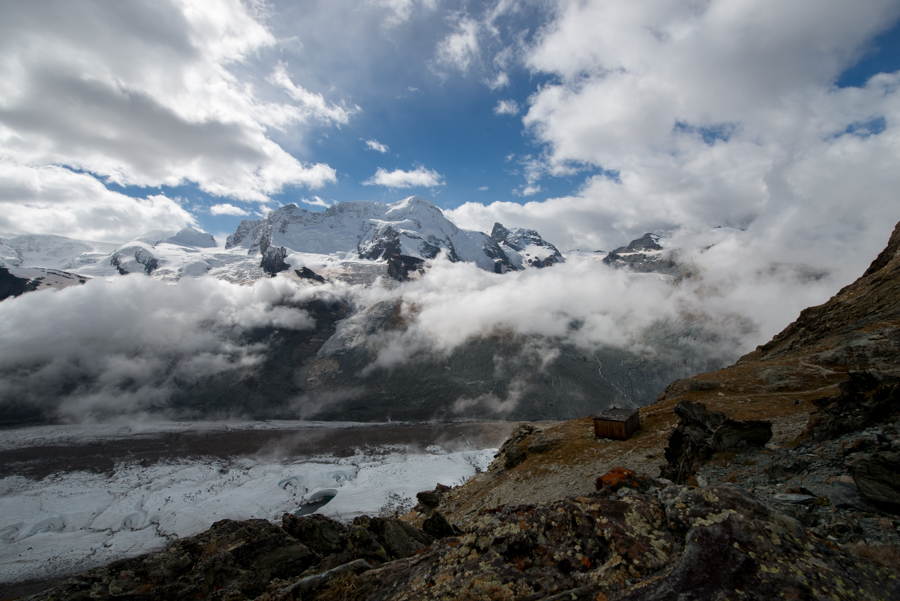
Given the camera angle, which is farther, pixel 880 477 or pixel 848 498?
pixel 848 498

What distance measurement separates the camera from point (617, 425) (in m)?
30.6

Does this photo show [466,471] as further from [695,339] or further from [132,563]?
[695,339]

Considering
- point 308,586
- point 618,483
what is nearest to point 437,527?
point 308,586

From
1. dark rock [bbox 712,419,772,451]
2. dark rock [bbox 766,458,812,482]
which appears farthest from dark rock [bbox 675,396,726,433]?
dark rock [bbox 766,458,812,482]

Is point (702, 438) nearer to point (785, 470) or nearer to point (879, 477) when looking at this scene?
point (785, 470)

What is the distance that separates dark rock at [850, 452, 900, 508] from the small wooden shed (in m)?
23.2

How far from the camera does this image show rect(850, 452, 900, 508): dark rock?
310 inches

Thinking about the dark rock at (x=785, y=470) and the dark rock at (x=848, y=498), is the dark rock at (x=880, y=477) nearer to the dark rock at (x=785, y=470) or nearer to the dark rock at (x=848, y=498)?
the dark rock at (x=848, y=498)

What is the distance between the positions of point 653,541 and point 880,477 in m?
6.70

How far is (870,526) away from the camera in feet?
24.1

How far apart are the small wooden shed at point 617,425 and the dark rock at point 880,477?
23.2m

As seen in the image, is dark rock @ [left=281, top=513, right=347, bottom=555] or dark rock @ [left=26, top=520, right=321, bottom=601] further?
dark rock @ [left=281, top=513, right=347, bottom=555]

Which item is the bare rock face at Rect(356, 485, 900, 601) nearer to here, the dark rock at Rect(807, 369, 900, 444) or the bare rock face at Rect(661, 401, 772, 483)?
the dark rock at Rect(807, 369, 900, 444)

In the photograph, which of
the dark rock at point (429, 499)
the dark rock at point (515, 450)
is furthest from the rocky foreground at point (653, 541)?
the dark rock at point (429, 499)
